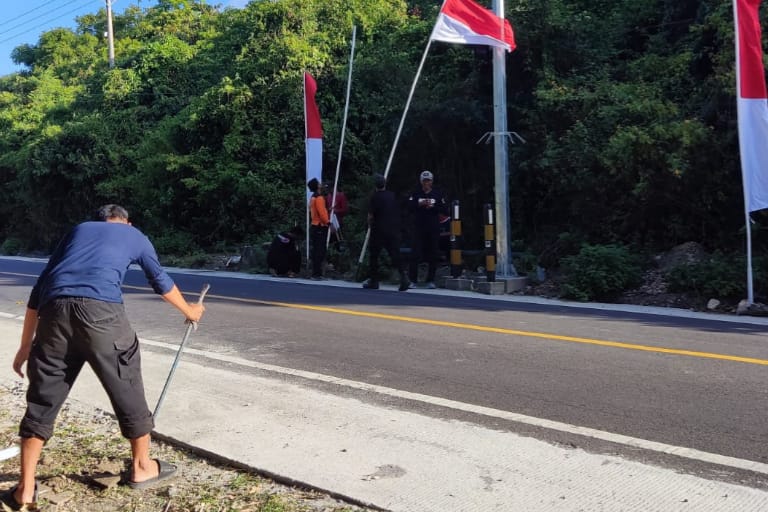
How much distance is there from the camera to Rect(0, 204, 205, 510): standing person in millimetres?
3975

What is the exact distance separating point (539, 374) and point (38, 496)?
4.11 m

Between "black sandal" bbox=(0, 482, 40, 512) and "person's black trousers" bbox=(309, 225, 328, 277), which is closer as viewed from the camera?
"black sandal" bbox=(0, 482, 40, 512)

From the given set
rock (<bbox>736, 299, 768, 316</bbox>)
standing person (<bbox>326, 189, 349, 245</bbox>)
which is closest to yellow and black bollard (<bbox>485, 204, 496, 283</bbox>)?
rock (<bbox>736, 299, 768, 316</bbox>)

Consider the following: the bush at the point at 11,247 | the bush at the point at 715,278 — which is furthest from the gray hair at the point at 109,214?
the bush at the point at 11,247

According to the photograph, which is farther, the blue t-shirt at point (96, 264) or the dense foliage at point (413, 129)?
the dense foliage at point (413, 129)

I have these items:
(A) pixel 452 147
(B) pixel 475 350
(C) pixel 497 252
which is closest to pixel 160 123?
(A) pixel 452 147

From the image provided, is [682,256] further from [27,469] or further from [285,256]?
[27,469]

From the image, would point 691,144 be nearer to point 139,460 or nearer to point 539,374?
point 539,374

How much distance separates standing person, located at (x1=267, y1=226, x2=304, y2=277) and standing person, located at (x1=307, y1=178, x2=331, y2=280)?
0.77 metres

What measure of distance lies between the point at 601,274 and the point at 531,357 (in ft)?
15.6

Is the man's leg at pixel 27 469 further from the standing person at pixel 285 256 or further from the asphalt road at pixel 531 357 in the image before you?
the standing person at pixel 285 256

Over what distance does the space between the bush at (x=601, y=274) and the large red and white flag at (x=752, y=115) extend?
2.03 m

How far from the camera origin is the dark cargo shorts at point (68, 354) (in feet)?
13.0

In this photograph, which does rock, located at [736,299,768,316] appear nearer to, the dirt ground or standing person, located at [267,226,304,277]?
the dirt ground
